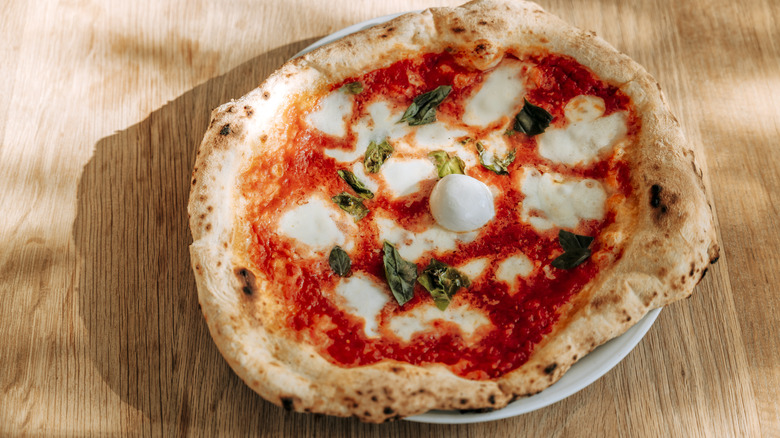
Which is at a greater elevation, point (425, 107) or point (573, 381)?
point (425, 107)

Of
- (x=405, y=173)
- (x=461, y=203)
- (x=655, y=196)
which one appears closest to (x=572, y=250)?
(x=655, y=196)

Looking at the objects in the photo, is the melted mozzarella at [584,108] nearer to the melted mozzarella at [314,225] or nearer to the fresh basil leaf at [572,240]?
the fresh basil leaf at [572,240]

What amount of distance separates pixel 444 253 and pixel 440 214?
19 cm

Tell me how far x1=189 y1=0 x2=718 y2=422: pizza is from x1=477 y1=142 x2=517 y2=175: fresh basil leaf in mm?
14

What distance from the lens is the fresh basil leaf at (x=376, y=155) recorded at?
3.39 m

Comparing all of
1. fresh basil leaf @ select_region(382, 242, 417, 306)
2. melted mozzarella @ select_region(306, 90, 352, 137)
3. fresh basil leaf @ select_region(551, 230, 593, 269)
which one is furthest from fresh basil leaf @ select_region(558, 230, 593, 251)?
melted mozzarella @ select_region(306, 90, 352, 137)

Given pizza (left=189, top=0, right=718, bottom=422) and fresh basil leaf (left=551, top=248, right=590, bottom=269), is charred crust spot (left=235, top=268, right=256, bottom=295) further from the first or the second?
fresh basil leaf (left=551, top=248, right=590, bottom=269)

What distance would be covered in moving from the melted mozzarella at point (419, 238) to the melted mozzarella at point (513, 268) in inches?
8.0

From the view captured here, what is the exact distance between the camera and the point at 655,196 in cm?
304

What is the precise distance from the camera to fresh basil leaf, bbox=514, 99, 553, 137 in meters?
3.40

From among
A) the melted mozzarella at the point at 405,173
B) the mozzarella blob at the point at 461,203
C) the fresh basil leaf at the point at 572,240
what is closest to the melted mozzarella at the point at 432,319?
the mozzarella blob at the point at 461,203

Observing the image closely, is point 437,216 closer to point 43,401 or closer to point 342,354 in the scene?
point 342,354

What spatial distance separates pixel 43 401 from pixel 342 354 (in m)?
1.46

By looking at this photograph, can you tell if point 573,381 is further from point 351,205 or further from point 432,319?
point 351,205
